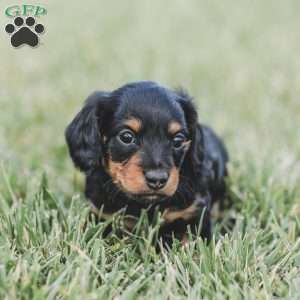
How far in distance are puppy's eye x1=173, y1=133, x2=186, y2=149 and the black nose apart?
30 centimetres

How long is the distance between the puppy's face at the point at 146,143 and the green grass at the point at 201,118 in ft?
0.86

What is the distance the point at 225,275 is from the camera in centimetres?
264

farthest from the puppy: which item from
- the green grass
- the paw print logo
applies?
the paw print logo

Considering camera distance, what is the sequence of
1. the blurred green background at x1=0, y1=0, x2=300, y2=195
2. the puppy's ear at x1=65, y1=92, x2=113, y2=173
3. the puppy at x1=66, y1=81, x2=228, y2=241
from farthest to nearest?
the blurred green background at x1=0, y1=0, x2=300, y2=195
the puppy's ear at x1=65, y1=92, x2=113, y2=173
the puppy at x1=66, y1=81, x2=228, y2=241

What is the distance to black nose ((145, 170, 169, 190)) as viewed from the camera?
276 centimetres

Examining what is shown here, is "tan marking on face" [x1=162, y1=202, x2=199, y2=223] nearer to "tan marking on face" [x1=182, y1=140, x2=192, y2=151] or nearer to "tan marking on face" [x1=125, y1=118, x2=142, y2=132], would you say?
"tan marking on face" [x1=182, y1=140, x2=192, y2=151]

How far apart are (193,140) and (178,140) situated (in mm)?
251

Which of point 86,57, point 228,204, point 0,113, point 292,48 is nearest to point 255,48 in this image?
point 292,48

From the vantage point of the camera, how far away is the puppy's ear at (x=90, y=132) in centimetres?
314

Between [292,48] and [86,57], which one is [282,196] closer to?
[86,57]

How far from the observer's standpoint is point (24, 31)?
369 cm

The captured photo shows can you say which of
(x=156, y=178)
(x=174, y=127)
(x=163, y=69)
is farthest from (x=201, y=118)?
(x=156, y=178)

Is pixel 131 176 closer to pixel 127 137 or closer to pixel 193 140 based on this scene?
pixel 127 137

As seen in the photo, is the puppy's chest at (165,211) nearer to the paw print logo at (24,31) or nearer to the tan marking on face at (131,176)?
the tan marking on face at (131,176)
